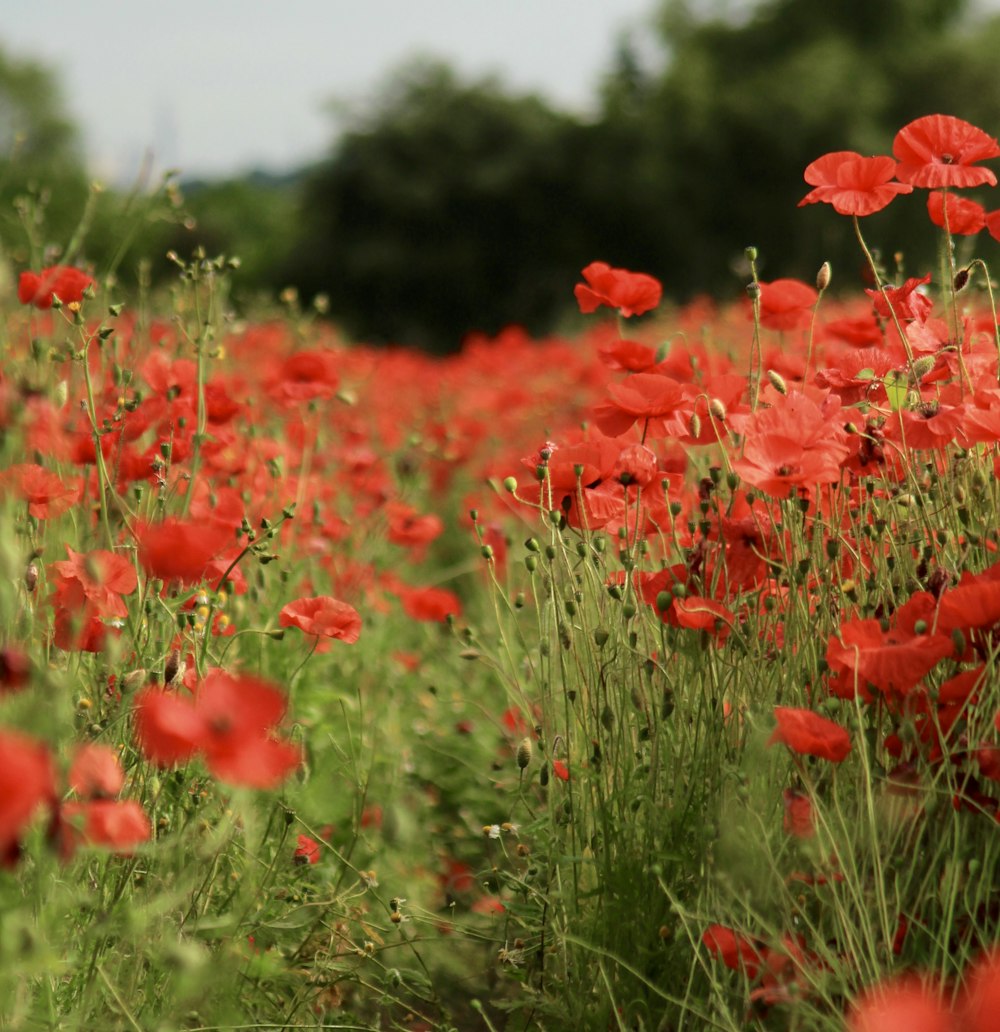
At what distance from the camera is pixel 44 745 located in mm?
1050

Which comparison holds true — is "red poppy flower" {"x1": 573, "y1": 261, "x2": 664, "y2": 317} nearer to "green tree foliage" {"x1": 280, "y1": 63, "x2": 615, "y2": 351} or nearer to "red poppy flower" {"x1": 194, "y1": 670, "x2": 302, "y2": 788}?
"red poppy flower" {"x1": 194, "y1": 670, "x2": 302, "y2": 788}

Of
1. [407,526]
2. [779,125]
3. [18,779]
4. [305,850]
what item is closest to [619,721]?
[305,850]

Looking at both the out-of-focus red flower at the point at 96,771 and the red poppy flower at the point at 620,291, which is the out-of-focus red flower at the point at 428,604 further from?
the out-of-focus red flower at the point at 96,771

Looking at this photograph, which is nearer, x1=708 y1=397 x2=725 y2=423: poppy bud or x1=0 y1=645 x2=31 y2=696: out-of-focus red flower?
x1=0 y1=645 x2=31 y2=696: out-of-focus red flower

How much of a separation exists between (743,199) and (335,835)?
18.2 meters

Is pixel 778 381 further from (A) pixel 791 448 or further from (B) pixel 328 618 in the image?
(B) pixel 328 618

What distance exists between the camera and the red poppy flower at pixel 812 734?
1.45 metres

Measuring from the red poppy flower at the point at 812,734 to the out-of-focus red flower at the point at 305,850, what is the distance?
976 mm

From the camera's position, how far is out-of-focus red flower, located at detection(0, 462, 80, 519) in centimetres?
178

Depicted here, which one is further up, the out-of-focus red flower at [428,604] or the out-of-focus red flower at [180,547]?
the out-of-focus red flower at [180,547]

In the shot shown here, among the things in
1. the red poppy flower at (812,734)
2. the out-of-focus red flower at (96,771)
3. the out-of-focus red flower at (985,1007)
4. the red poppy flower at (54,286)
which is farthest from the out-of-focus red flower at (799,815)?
the red poppy flower at (54,286)

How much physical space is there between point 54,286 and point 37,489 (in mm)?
610

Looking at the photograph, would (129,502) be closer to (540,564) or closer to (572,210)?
(540,564)

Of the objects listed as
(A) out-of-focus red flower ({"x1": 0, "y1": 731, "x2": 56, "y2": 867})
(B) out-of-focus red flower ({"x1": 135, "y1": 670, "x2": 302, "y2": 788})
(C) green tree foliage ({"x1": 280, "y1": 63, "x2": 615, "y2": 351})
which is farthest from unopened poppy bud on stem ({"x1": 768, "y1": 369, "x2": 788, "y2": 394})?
(C) green tree foliage ({"x1": 280, "y1": 63, "x2": 615, "y2": 351})
